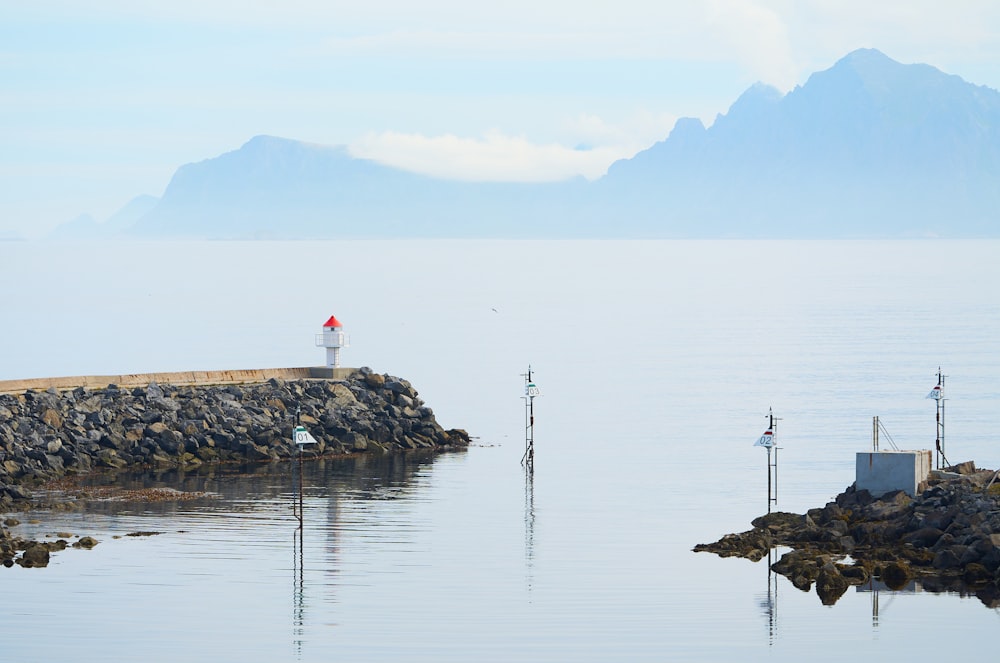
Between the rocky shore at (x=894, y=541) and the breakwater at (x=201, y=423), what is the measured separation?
16.7m

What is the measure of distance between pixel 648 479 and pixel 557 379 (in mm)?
40055

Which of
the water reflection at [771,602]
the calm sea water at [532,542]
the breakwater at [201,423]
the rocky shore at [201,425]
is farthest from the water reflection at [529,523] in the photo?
the breakwater at [201,423]

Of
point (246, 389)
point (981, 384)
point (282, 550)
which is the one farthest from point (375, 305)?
point (282, 550)

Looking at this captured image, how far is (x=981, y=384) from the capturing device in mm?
89500

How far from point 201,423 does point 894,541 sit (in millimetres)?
25360

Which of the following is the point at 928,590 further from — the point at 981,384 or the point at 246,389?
the point at 981,384

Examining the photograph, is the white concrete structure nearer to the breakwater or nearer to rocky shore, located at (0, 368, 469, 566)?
the breakwater

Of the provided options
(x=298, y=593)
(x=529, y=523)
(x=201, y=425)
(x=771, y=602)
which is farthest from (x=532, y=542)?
(x=201, y=425)

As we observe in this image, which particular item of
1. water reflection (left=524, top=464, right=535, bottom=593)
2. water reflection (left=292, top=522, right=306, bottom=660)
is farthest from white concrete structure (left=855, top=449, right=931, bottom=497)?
water reflection (left=292, top=522, right=306, bottom=660)

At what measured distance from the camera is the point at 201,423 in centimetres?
5441

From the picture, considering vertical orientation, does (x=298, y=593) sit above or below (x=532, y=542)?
below

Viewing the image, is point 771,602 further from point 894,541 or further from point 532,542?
point 532,542

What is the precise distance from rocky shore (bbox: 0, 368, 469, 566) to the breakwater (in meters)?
0.03

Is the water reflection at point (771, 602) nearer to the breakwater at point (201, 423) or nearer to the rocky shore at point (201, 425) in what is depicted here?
the breakwater at point (201, 423)
